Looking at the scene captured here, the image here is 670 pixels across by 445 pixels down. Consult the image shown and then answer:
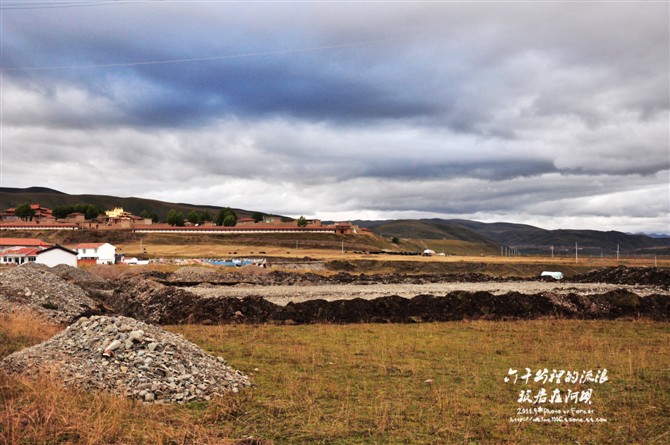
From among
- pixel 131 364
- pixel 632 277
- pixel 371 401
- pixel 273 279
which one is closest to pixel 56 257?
pixel 273 279

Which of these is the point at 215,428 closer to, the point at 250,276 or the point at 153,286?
the point at 153,286

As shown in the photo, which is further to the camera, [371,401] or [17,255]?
[17,255]

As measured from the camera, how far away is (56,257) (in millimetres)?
73000

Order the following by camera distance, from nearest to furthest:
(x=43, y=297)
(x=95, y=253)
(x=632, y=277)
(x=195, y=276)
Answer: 1. (x=43, y=297)
2. (x=632, y=277)
3. (x=195, y=276)
4. (x=95, y=253)

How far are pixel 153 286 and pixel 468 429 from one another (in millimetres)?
34271

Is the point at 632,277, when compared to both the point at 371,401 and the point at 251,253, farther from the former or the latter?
the point at 251,253

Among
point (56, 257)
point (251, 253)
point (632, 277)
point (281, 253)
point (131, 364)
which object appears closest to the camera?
point (131, 364)

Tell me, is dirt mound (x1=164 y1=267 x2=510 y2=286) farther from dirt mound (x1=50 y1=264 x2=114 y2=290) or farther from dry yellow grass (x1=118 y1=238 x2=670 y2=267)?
dry yellow grass (x1=118 y1=238 x2=670 y2=267)

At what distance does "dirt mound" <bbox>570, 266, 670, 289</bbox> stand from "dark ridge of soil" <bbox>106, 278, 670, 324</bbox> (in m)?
25.8

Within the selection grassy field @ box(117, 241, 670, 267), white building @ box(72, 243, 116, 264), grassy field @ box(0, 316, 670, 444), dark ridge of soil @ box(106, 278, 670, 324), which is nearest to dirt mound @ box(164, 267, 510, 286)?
dark ridge of soil @ box(106, 278, 670, 324)

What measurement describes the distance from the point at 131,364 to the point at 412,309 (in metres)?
20.7

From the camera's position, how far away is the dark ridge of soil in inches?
1178

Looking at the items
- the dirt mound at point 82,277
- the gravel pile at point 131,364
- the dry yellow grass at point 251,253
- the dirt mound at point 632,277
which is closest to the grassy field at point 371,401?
→ the gravel pile at point 131,364

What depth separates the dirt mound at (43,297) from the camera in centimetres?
2925
